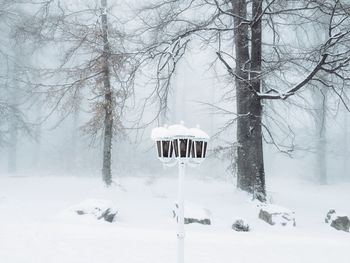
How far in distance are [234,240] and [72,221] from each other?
397 cm

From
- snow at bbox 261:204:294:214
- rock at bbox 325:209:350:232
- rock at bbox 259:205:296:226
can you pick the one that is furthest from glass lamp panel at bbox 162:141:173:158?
rock at bbox 325:209:350:232

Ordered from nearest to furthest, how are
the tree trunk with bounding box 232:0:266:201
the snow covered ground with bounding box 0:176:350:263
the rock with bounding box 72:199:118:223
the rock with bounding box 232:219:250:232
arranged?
the snow covered ground with bounding box 0:176:350:263 → the rock with bounding box 232:219:250:232 → the rock with bounding box 72:199:118:223 → the tree trunk with bounding box 232:0:266:201

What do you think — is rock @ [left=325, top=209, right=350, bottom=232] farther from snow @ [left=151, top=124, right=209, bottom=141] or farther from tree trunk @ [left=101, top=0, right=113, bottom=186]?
tree trunk @ [left=101, top=0, right=113, bottom=186]

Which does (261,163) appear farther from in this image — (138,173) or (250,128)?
(138,173)

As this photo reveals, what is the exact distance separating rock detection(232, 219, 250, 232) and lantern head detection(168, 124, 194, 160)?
4284 mm

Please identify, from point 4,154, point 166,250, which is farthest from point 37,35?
point 4,154

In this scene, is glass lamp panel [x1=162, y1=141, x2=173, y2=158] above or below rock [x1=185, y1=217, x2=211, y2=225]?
above

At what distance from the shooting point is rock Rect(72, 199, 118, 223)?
30.9 ft

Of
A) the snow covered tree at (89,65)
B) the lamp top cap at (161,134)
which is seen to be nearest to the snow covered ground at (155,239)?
the lamp top cap at (161,134)

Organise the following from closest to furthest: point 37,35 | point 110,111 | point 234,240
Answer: point 234,240, point 37,35, point 110,111

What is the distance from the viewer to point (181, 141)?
5.01 meters

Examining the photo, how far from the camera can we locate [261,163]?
1247 centimetres

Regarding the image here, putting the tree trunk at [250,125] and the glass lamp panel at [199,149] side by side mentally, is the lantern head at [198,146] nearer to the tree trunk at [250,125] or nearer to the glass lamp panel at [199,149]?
the glass lamp panel at [199,149]

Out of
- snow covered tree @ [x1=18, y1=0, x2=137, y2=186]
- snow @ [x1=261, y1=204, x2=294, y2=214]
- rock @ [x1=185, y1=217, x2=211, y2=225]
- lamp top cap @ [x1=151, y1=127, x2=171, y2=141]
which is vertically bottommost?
rock @ [x1=185, y1=217, x2=211, y2=225]
